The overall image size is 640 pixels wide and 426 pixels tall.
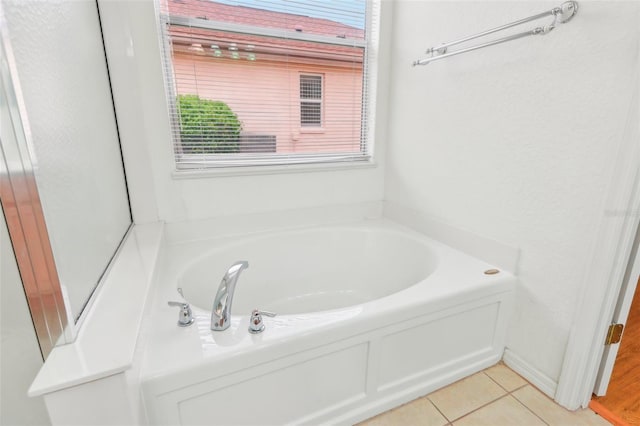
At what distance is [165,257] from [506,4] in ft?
6.54

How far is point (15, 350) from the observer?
66 cm

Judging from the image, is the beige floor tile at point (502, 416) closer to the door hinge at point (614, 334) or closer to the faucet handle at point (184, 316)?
the door hinge at point (614, 334)

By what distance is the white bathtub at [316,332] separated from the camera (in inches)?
37.5

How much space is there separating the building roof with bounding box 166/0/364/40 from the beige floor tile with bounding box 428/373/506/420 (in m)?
2.08

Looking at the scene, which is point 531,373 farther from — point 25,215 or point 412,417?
point 25,215

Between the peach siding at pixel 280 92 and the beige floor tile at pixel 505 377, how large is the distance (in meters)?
1.54

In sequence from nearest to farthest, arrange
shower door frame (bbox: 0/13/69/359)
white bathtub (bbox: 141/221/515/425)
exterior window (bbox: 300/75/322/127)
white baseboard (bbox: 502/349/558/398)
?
shower door frame (bbox: 0/13/69/359) < white bathtub (bbox: 141/221/515/425) < white baseboard (bbox: 502/349/558/398) < exterior window (bbox: 300/75/322/127)

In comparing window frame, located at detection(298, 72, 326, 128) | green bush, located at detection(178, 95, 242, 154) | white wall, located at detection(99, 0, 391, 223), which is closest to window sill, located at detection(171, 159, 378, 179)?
white wall, located at detection(99, 0, 391, 223)

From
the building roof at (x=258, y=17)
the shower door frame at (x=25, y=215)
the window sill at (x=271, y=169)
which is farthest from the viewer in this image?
the window sill at (x=271, y=169)

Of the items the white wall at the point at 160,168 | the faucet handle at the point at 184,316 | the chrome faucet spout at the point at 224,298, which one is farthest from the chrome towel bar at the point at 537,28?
the faucet handle at the point at 184,316

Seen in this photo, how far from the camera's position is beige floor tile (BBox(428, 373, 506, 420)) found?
131 cm

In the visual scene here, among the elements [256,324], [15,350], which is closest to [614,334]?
[256,324]

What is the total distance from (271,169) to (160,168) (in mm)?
620

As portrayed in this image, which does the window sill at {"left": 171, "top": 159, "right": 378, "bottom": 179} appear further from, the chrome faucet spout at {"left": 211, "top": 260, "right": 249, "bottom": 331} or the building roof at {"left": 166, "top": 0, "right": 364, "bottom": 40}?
the chrome faucet spout at {"left": 211, "top": 260, "right": 249, "bottom": 331}
